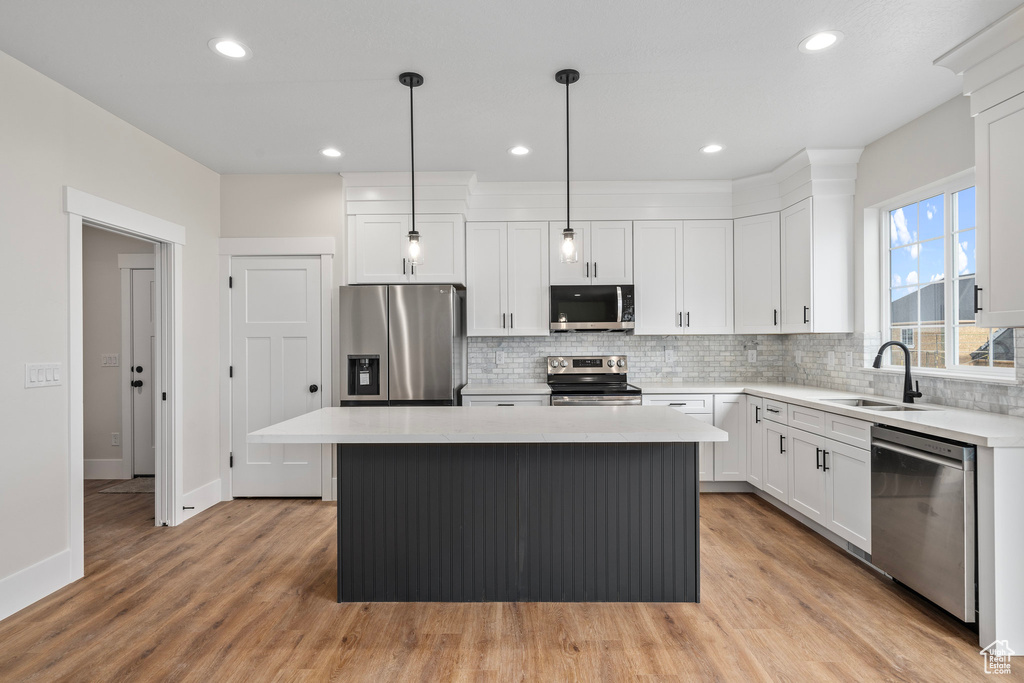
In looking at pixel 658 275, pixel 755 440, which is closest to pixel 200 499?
pixel 658 275

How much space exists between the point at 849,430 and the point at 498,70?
2.68 meters

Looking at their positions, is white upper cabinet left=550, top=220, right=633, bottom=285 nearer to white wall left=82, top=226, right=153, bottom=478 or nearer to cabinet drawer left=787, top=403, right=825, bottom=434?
cabinet drawer left=787, top=403, right=825, bottom=434

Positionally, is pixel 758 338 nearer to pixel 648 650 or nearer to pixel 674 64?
pixel 674 64

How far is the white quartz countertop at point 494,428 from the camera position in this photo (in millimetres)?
2213

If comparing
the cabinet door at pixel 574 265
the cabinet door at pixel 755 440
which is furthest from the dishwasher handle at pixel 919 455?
the cabinet door at pixel 574 265

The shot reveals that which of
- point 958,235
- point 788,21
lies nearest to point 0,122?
point 788,21

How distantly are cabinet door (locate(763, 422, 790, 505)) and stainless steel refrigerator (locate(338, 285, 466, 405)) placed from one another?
236 cm

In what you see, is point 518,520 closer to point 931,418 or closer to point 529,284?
point 931,418

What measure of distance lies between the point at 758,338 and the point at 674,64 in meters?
2.95

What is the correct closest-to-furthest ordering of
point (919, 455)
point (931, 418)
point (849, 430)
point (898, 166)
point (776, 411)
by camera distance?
point (919, 455) < point (931, 418) < point (849, 430) < point (898, 166) < point (776, 411)

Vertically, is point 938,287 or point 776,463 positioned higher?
point 938,287

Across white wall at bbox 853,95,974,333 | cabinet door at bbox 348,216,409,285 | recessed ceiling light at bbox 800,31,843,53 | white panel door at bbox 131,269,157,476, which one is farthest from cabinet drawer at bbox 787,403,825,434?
white panel door at bbox 131,269,157,476

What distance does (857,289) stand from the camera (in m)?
3.83

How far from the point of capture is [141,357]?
198 inches
